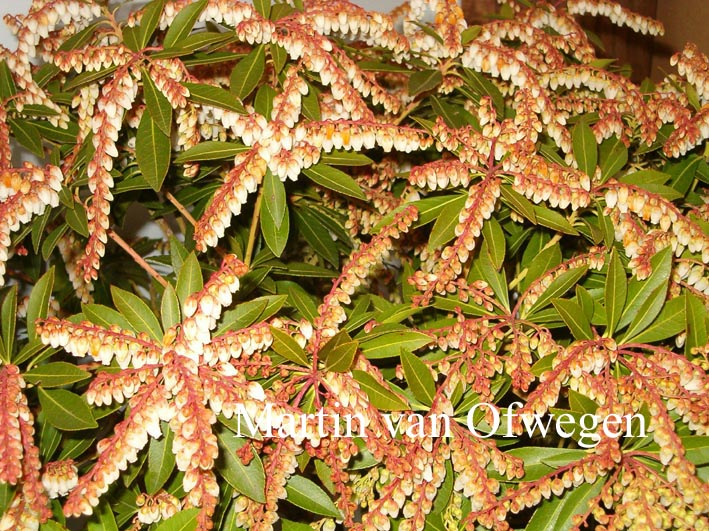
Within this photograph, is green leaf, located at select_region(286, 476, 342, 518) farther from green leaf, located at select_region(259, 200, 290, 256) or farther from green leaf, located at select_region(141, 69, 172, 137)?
green leaf, located at select_region(141, 69, 172, 137)

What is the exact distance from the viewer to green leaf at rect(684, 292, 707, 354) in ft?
2.69

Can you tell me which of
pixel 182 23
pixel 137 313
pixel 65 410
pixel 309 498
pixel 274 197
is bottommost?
pixel 309 498

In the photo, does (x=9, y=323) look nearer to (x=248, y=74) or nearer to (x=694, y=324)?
(x=248, y=74)

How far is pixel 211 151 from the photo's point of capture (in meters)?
0.91

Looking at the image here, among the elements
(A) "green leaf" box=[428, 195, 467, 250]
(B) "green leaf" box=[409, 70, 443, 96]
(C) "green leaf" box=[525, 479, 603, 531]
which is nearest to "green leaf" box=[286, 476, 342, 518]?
(C) "green leaf" box=[525, 479, 603, 531]

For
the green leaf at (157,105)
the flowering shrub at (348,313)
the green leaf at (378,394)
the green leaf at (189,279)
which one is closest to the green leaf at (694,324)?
the flowering shrub at (348,313)

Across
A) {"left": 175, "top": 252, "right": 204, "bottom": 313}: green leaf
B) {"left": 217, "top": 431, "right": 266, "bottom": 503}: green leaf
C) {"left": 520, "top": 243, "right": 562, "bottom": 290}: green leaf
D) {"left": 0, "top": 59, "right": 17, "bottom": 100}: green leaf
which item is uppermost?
{"left": 0, "top": 59, "right": 17, "bottom": 100}: green leaf

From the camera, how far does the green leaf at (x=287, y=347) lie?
763 millimetres

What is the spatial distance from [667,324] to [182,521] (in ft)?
2.07

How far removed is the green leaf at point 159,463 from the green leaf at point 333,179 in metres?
0.38

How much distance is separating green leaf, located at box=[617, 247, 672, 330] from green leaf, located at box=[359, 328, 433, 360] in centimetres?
27

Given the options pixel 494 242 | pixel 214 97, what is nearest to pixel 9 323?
pixel 214 97

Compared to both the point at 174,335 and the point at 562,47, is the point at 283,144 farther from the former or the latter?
the point at 562,47

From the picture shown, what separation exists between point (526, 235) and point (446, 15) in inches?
15.4
